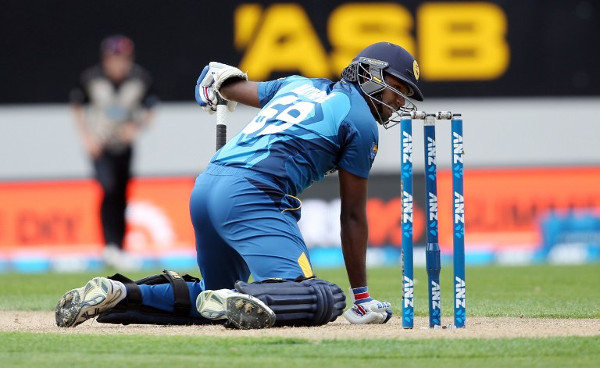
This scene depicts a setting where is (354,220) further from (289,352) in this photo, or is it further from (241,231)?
(289,352)

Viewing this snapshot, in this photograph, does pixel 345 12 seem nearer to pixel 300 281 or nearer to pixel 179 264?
pixel 179 264

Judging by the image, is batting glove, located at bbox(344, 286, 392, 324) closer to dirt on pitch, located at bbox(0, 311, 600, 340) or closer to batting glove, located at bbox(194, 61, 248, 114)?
dirt on pitch, located at bbox(0, 311, 600, 340)

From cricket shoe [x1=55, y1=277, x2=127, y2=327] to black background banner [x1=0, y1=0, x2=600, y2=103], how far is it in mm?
8821

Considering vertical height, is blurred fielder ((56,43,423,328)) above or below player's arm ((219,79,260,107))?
below

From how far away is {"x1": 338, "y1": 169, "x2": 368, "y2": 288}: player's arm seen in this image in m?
5.58

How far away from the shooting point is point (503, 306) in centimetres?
720

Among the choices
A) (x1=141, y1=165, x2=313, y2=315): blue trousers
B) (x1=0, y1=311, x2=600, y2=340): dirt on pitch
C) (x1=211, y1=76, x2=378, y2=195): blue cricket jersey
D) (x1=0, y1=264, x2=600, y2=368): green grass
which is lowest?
(x1=0, y1=311, x2=600, y2=340): dirt on pitch

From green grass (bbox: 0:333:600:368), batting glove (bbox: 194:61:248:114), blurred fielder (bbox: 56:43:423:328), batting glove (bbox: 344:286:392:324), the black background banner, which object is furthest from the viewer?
the black background banner

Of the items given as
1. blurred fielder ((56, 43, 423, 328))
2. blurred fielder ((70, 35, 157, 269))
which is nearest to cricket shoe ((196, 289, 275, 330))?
blurred fielder ((56, 43, 423, 328))

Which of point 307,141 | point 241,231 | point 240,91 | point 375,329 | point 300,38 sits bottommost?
point 375,329

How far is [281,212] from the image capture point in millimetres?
5570

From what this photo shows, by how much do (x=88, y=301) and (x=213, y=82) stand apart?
4.35 ft

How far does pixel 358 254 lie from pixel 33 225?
8.79 m

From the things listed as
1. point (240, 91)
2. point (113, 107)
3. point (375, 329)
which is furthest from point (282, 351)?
point (113, 107)
